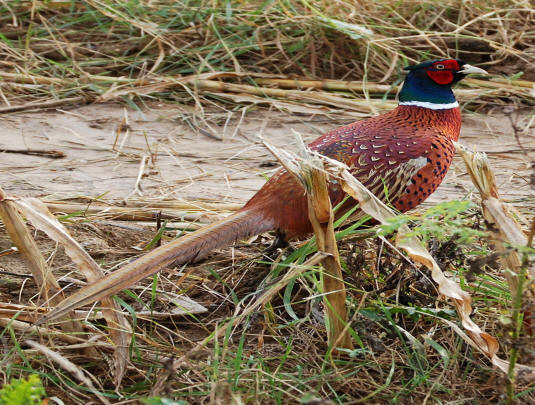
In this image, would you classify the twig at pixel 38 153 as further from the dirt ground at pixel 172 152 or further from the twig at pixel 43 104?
the twig at pixel 43 104

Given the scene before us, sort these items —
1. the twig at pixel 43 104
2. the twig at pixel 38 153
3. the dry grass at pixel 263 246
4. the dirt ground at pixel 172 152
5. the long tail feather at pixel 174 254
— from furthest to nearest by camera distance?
1. the twig at pixel 43 104
2. the twig at pixel 38 153
3. the dirt ground at pixel 172 152
4. the dry grass at pixel 263 246
5. the long tail feather at pixel 174 254

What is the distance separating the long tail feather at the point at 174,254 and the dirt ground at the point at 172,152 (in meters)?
1.07

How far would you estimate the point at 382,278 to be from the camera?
96.7 inches

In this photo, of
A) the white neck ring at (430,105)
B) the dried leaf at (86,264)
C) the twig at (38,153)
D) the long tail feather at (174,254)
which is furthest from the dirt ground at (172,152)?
the dried leaf at (86,264)

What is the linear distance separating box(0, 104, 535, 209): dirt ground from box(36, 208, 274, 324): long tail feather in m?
1.07

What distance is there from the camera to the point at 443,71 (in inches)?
131

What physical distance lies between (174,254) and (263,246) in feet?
2.46

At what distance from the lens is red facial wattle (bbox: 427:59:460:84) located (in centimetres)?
330

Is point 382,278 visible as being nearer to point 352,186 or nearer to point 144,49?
point 352,186

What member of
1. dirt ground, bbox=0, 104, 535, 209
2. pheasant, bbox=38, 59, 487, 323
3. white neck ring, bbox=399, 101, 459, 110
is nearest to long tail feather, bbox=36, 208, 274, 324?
pheasant, bbox=38, 59, 487, 323

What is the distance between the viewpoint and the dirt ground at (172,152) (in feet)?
12.1

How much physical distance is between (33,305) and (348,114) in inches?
106

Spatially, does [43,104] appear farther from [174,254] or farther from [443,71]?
[174,254]

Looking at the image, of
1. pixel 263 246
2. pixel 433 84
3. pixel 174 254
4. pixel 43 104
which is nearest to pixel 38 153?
pixel 43 104
